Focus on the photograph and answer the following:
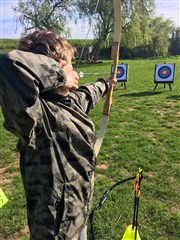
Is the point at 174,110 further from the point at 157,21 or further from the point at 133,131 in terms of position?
the point at 157,21

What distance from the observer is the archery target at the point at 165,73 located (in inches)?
257

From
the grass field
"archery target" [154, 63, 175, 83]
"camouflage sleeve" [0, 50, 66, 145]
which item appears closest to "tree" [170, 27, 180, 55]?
"archery target" [154, 63, 175, 83]

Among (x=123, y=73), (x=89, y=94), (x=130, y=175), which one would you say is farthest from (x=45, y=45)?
(x=123, y=73)

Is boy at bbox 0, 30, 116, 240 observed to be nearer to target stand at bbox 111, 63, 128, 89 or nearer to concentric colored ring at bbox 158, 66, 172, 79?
concentric colored ring at bbox 158, 66, 172, 79

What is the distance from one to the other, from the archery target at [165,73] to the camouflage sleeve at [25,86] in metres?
6.12

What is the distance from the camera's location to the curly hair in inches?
31.9

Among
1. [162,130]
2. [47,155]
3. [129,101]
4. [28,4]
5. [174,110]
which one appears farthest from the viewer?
[28,4]

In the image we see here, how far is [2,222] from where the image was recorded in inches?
72.8

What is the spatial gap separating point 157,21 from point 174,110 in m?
22.7

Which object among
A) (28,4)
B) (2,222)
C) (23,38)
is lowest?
(2,222)

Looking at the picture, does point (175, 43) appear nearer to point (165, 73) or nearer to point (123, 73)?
point (123, 73)

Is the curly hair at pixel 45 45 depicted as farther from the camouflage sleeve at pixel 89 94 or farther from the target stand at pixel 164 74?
the target stand at pixel 164 74

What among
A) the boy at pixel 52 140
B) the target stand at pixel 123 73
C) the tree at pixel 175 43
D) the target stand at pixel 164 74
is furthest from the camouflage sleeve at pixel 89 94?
the tree at pixel 175 43

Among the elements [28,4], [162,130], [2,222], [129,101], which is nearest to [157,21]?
[28,4]
